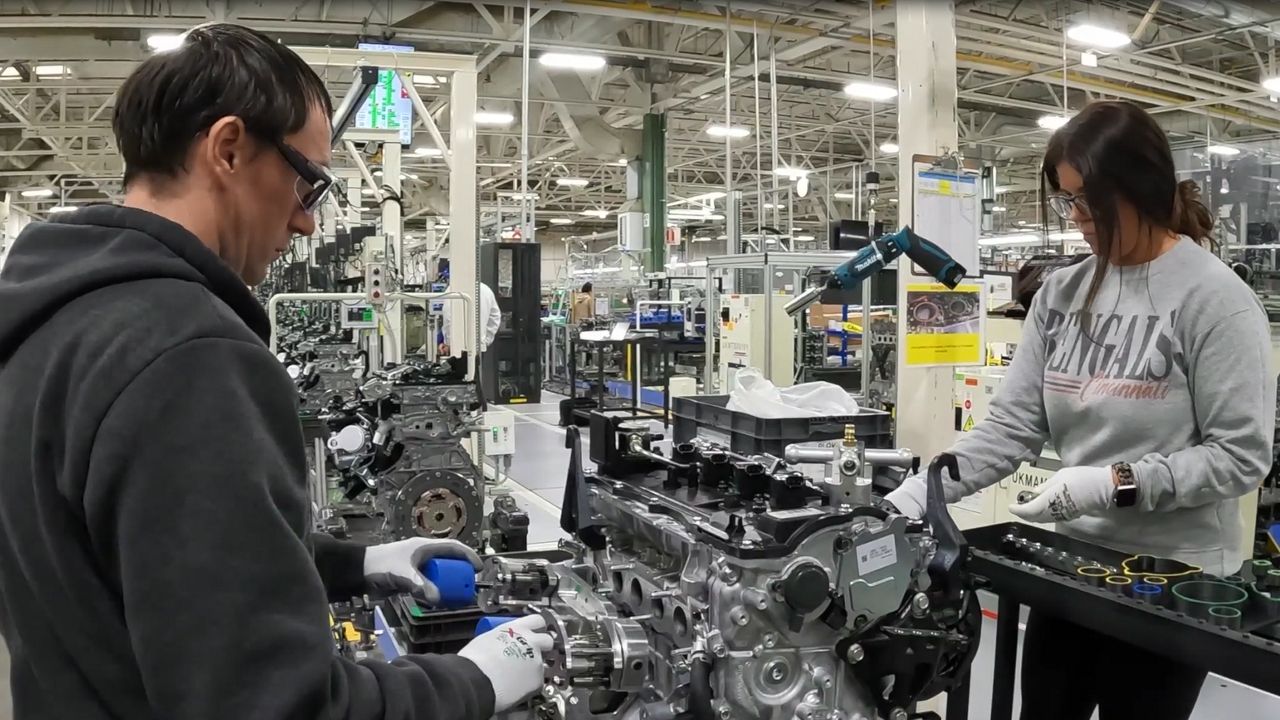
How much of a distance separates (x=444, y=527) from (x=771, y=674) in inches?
91.0

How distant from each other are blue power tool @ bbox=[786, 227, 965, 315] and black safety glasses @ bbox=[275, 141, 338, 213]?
4.06 feet

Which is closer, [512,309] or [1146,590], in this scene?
[1146,590]

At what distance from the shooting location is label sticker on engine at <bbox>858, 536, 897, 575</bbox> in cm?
137

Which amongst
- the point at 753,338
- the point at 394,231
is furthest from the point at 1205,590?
the point at 394,231

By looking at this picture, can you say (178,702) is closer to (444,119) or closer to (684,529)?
(684,529)

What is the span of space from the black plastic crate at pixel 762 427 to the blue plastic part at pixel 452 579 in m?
1.50

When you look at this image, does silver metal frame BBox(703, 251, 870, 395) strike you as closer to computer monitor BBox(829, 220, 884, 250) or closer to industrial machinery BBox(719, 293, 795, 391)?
industrial machinery BBox(719, 293, 795, 391)

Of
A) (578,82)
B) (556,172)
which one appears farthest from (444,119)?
(556,172)

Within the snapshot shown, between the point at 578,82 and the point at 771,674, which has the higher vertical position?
the point at 578,82

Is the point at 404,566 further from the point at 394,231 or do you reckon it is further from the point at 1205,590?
the point at 394,231

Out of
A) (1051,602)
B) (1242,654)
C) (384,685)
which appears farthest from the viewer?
(1051,602)

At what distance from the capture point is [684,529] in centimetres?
150

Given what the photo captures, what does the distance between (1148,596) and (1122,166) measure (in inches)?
29.4

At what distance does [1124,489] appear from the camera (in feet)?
5.11
